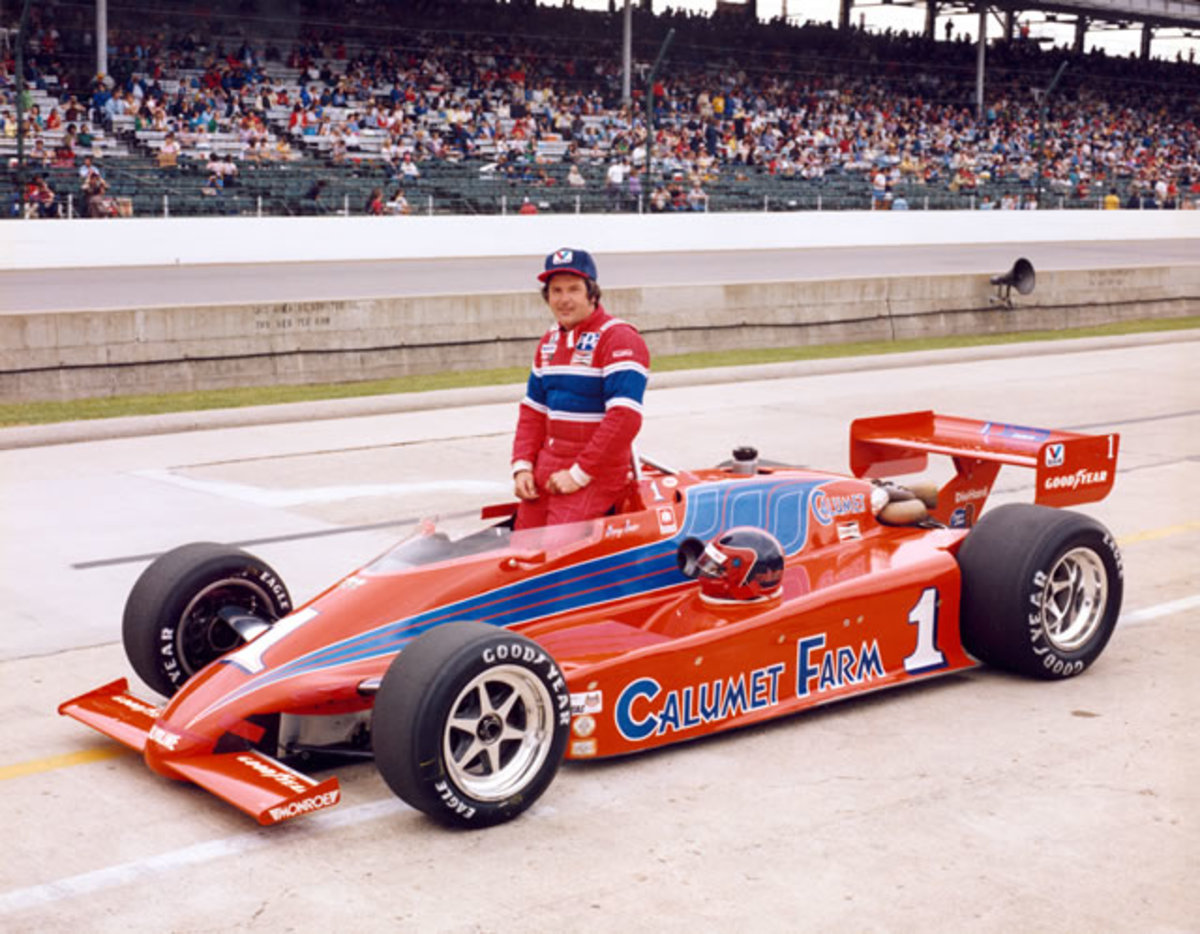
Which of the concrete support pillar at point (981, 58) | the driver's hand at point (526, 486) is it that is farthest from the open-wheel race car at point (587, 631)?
the concrete support pillar at point (981, 58)

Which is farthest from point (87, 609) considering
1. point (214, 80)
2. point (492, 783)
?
point (214, 80)

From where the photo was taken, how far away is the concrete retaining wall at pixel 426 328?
15.1m

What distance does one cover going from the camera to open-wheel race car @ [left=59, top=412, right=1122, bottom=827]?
5.01 m

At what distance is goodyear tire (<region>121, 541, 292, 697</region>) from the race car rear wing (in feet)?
9.70

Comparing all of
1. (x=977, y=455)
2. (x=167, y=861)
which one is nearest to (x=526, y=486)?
(x=167, y=861)

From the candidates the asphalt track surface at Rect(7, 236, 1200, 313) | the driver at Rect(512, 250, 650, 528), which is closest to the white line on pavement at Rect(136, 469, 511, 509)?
the driver at Rect(512, 250, 650, 528)

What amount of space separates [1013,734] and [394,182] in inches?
1044

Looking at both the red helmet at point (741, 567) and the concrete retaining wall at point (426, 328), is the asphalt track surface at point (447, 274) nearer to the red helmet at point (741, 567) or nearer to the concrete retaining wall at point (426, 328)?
the concrete retaining wall at point (426, 328)

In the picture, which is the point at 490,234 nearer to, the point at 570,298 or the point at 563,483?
the point at 570,298

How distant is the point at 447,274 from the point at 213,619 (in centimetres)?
2015

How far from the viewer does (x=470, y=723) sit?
16.3 feet

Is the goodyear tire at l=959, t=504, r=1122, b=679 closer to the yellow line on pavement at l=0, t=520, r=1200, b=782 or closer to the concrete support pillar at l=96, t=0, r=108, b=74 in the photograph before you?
the yellow line on pavement at l=0, t=520, r=1200, b=782

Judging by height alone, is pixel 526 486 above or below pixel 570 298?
below

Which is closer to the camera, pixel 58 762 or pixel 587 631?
pixel 58 762
